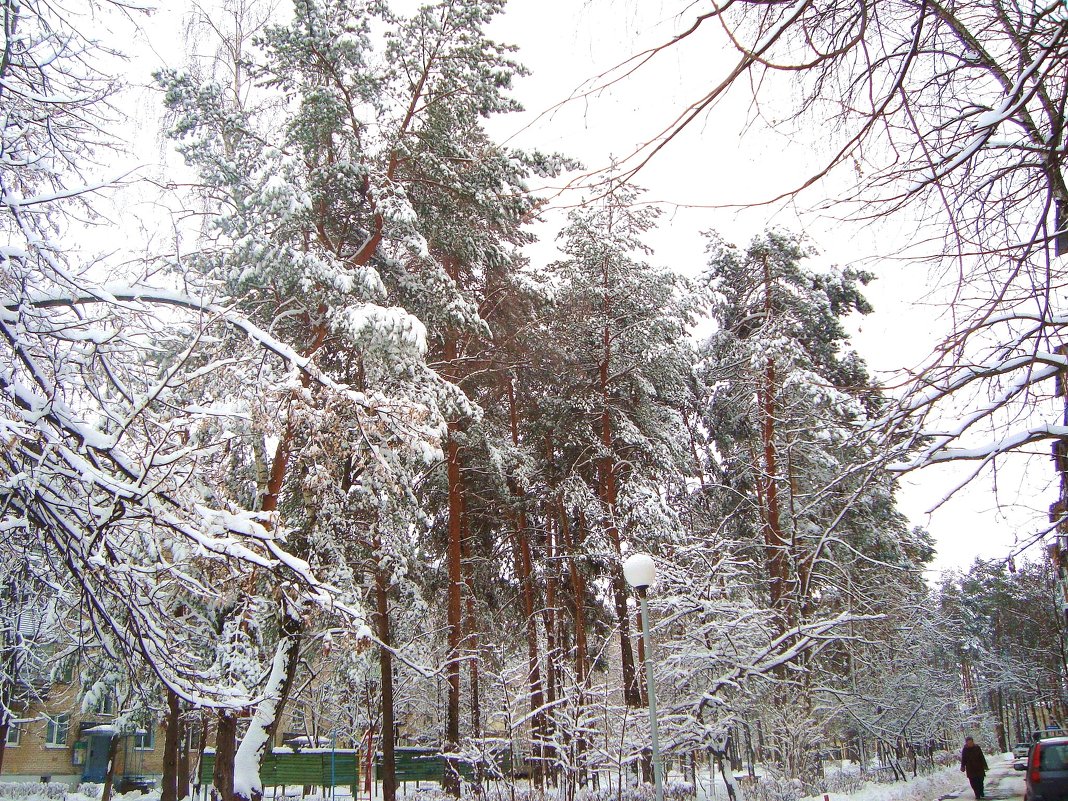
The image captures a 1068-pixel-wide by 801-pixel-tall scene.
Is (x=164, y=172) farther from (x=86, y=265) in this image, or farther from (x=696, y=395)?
(x=696, y=395)

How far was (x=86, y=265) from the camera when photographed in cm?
440

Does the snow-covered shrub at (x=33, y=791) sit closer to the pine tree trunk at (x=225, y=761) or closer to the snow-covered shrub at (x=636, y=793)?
the pine tree trunk at (x=225, y=761)

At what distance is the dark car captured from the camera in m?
10.7

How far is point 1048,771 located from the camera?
35.9 feet

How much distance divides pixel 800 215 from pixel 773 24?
75 centimetres

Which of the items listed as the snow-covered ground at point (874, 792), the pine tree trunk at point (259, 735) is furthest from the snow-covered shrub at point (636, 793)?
the pine tree trunk at point (259, 735)

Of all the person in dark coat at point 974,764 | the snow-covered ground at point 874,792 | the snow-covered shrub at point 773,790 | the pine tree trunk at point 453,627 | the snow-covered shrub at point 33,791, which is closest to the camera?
the snow-covered shrub at point 773,790

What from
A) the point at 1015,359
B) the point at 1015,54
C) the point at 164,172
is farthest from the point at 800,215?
the point at 164,172

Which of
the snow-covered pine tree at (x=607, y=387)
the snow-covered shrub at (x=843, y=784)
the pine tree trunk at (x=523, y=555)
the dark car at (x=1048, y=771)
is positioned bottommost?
A: the snow-covered shrub at (x=843, y=784)

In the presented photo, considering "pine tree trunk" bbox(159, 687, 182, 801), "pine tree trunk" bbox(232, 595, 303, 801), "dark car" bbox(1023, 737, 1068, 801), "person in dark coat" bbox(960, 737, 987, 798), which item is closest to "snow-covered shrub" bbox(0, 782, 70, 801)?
"pine tree trunk" bbox(159, 687, 182, 801)

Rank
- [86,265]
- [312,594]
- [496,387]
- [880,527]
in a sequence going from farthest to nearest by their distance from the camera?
[880,527] < [496,387] < [312,594] < [86,265]

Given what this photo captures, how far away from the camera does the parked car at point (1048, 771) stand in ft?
35.1

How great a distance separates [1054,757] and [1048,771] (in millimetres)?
307

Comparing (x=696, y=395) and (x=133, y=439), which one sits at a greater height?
(x=696, y=395)
